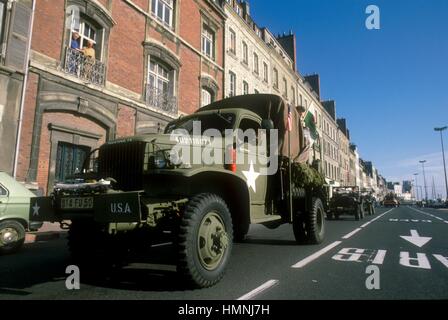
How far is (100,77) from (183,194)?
990 centimetres

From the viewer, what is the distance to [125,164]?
169 inches

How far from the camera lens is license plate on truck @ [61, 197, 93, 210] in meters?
3.61

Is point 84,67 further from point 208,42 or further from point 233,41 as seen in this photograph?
point 233,41

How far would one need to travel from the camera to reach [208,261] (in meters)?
4.02

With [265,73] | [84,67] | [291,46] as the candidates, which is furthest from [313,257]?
[291,46]

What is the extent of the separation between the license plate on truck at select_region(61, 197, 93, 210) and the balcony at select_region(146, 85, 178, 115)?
1116 cm

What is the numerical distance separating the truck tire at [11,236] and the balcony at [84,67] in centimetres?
641

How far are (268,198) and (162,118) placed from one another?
415 inches

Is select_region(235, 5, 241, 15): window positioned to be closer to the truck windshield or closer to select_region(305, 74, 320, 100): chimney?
the truck windshield

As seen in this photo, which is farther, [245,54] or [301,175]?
[245,54]

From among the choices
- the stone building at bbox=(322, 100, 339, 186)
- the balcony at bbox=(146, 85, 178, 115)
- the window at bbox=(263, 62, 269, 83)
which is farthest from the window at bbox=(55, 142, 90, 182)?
the stone building at bbox=(322, 100, 339, 186)

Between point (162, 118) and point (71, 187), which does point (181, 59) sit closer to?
point (162, 118)
